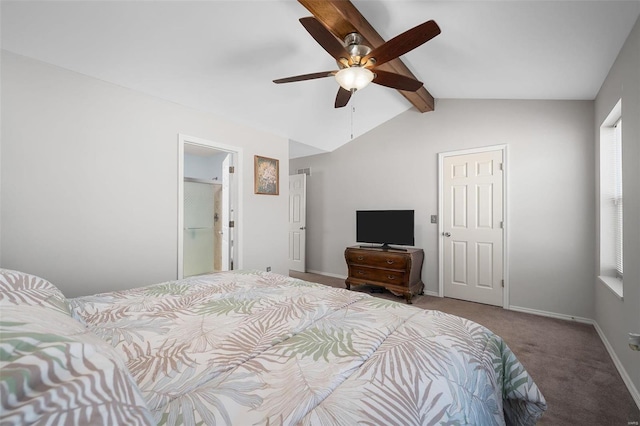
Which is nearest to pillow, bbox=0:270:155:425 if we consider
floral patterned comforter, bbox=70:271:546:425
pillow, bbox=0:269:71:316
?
floral patterned comforter, bbox=70:271:546:425

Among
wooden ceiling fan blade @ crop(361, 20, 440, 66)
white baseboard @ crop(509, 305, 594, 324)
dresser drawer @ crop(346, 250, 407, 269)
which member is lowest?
white baseboard @ crop(509, 305, 594, 324)

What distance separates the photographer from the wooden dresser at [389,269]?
364 centimetres

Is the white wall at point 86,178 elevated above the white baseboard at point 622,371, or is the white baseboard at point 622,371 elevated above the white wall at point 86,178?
the white wall at point 86,178

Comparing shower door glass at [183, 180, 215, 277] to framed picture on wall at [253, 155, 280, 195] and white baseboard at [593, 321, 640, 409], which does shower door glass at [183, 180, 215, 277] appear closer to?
framed picture on wall at [253, 155, 280, 195]

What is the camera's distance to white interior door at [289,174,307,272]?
5.37m

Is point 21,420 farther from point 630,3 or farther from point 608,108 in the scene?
point 608,108

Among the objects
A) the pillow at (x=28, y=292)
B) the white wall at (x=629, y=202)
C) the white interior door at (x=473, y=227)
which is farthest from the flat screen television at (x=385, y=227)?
the pillow at (x=28, y=292)

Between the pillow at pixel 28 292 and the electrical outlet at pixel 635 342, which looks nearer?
the pillow at pixel 28 292

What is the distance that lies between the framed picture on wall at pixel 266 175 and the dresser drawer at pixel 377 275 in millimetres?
1659

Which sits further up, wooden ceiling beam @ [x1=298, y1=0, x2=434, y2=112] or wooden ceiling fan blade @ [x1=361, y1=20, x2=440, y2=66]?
wooden ceiling beam @ [x1=298, y1=0, x2=434, y2=112]

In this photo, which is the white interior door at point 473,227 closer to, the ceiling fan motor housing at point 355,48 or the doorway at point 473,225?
the doorway at point 473,225

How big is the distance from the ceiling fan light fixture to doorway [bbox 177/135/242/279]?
1.87m

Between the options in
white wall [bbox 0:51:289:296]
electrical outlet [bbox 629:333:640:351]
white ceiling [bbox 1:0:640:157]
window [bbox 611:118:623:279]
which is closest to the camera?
electrical outlet [bbox 629:333:640:351]

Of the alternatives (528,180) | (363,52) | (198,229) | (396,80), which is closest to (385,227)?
(528,180)
